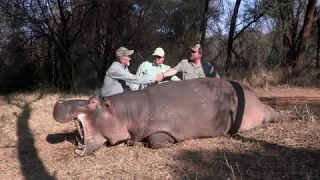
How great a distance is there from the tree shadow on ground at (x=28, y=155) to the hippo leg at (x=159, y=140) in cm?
138

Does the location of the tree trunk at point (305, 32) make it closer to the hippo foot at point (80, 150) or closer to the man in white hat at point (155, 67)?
the man in white hat at point (155, 67)

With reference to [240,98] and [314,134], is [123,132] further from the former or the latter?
[314,134]

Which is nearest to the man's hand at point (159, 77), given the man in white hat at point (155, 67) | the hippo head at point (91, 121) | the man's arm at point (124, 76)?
the man's arm at point (124, 76)

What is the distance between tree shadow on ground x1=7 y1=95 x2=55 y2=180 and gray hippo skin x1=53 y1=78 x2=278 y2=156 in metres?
0.57

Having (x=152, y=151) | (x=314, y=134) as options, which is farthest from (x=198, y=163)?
(x=314, y=134)

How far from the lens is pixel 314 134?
5.38m

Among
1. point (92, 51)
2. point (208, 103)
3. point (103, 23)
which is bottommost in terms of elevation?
point (208, 103)

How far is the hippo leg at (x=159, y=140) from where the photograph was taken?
5516mm

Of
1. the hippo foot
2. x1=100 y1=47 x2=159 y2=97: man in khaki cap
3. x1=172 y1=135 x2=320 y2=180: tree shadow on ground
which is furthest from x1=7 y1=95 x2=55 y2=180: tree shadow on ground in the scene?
x1=172 y1=135 x2=320 y2=180: tree shadow on ground

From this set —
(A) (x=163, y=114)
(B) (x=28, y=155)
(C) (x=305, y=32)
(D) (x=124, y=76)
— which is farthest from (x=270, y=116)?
(C) (x=305, y=32)

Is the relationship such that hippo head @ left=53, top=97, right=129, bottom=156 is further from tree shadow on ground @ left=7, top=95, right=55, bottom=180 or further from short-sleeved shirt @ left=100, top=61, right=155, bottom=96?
short-sleeved shirt @ left=100, top=61, right=155, bottom=96

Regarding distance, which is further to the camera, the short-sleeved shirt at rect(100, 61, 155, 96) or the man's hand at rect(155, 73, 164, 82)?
the man's hand at rect(155, 73, 164, 82)

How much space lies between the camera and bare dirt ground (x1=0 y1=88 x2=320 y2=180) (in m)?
4.34

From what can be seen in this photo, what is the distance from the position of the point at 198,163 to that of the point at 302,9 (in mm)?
14855
